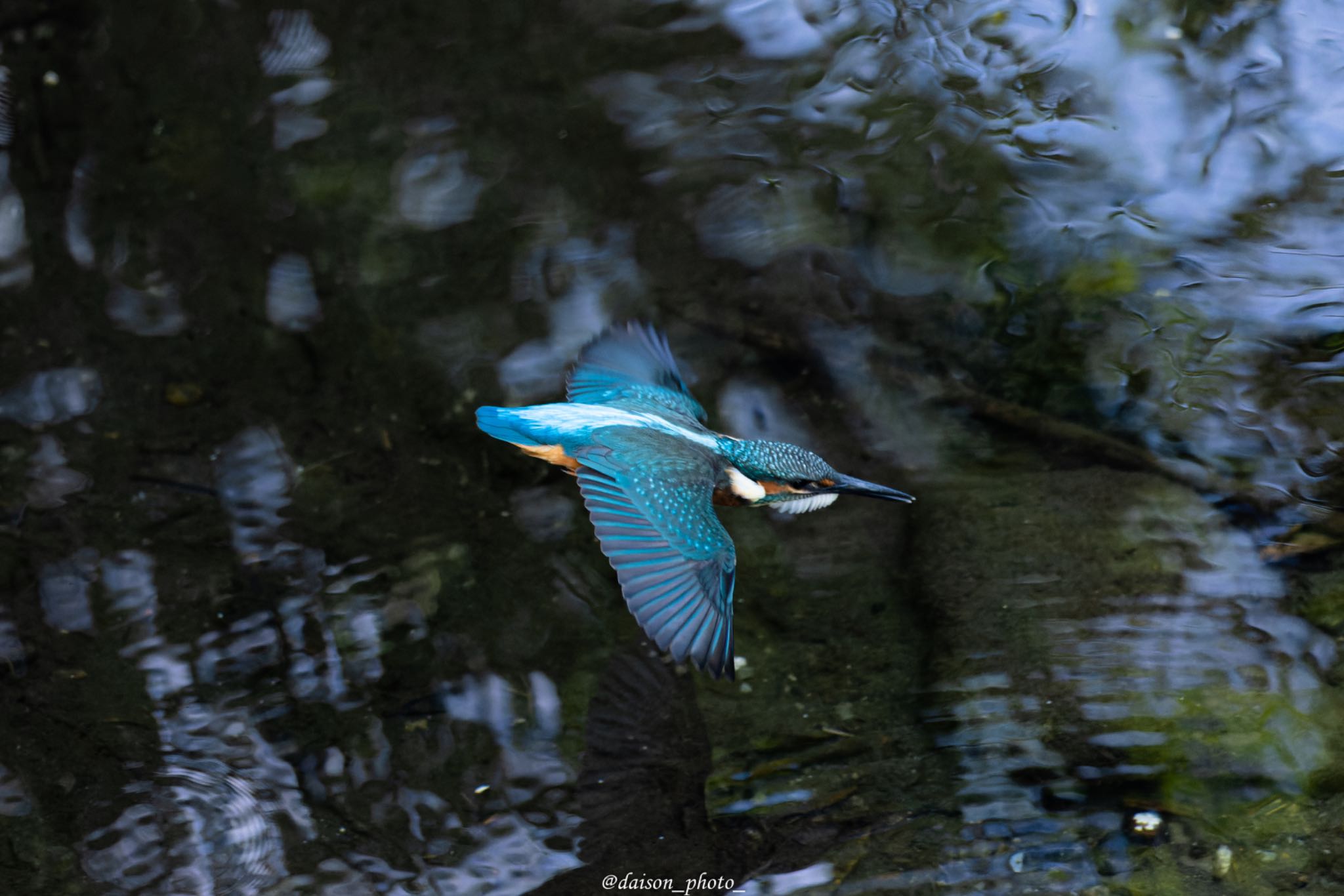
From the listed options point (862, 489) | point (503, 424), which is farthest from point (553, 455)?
point (862, 489)

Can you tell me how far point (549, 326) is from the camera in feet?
13.0

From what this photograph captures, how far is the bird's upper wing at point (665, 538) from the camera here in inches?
108

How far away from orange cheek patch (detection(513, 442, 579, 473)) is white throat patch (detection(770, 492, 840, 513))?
2.20 feet

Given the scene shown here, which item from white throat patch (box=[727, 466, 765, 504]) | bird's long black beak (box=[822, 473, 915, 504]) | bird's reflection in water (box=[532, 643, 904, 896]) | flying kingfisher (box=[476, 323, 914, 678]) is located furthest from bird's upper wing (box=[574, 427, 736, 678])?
bird's long black beak (box=[822, 473, 915, 504])

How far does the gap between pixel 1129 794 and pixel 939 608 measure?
723 millimetres

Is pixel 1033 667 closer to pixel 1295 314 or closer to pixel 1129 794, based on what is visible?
pixel 1129 794

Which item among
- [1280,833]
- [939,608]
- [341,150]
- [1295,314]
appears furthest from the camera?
[341,150]

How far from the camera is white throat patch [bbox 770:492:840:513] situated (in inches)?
134

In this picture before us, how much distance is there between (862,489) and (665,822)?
3.81 ft

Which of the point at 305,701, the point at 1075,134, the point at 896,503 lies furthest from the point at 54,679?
the point at 1075,134

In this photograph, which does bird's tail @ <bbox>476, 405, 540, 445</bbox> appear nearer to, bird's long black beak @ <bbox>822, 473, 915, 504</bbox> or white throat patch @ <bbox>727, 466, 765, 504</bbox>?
white throat patch @ <bbox>727, 466, 765, 504</bbox>

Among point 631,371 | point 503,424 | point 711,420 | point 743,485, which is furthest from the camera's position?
point 711,420

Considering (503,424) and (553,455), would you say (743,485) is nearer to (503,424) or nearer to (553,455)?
(553,455)

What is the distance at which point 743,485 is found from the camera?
3385mm
